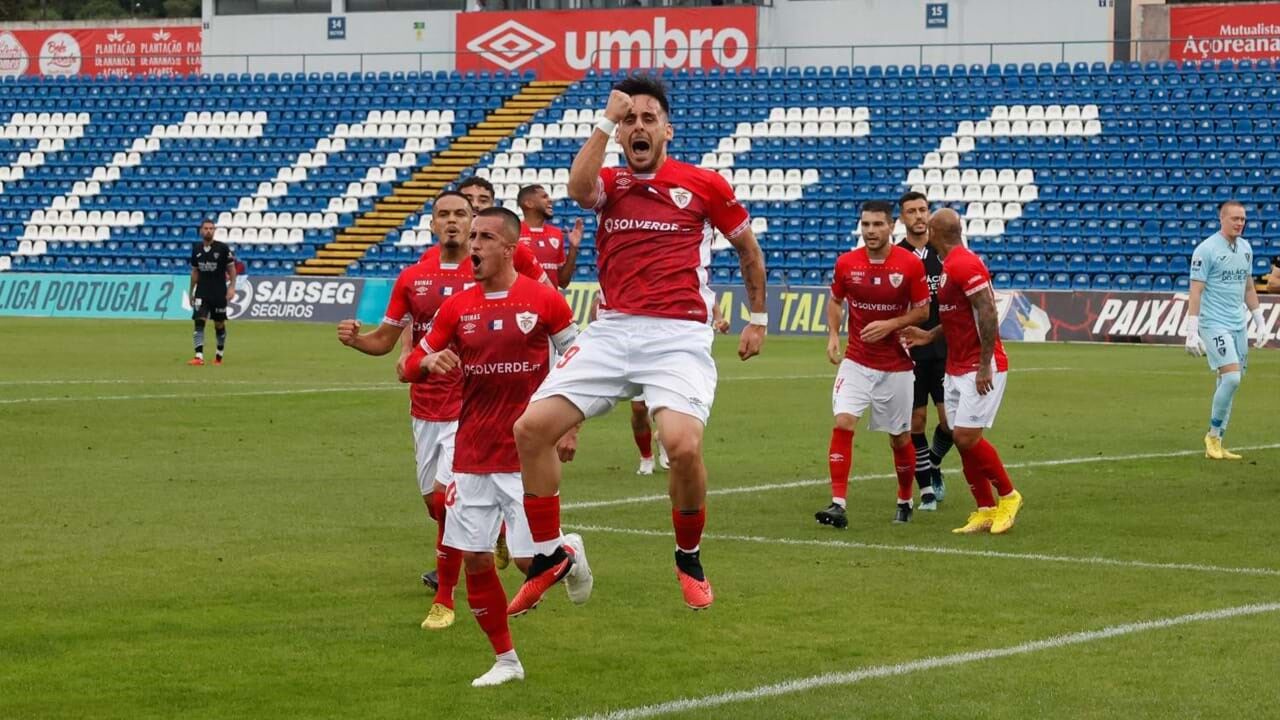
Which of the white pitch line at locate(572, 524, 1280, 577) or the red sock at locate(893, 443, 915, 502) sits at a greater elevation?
the red sock at locate(893, 443, 915, 502)

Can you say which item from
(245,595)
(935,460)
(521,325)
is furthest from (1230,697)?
(935,460)

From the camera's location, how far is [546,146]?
4825cm

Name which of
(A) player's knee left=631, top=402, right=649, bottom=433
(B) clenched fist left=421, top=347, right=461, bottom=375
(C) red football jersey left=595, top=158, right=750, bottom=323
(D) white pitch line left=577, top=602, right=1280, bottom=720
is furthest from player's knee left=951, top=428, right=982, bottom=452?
(B) clenched fist left=421, top=347, right=461, bottom=375

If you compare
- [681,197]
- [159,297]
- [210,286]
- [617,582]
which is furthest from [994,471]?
[159,297]

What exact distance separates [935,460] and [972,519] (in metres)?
1.67

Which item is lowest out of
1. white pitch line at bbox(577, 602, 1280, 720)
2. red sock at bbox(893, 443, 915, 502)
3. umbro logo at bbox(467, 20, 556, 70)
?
white pitch line at bbox(577, 602, 1280, 720)

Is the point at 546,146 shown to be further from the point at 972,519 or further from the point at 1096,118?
the point at 972,519

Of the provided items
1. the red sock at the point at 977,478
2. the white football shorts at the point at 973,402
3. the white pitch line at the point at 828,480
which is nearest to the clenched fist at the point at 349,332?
the white pitch line at the point at 828,480

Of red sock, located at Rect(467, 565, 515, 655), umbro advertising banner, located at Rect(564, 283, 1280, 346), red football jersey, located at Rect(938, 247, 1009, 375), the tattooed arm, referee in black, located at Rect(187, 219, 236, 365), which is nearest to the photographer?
red sock, located at Rect(467, 565, 515, 655)

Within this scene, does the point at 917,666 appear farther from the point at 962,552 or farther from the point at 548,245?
the point at 548,245

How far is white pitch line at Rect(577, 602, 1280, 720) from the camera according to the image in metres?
7.76

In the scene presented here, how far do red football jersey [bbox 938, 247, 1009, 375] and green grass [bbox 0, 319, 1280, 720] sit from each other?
1216 mm

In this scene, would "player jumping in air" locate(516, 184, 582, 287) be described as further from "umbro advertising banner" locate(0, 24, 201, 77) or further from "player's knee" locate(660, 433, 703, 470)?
"umbro advertising banner" locate(0, 24, 201, 77)

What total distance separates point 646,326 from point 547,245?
734cm
